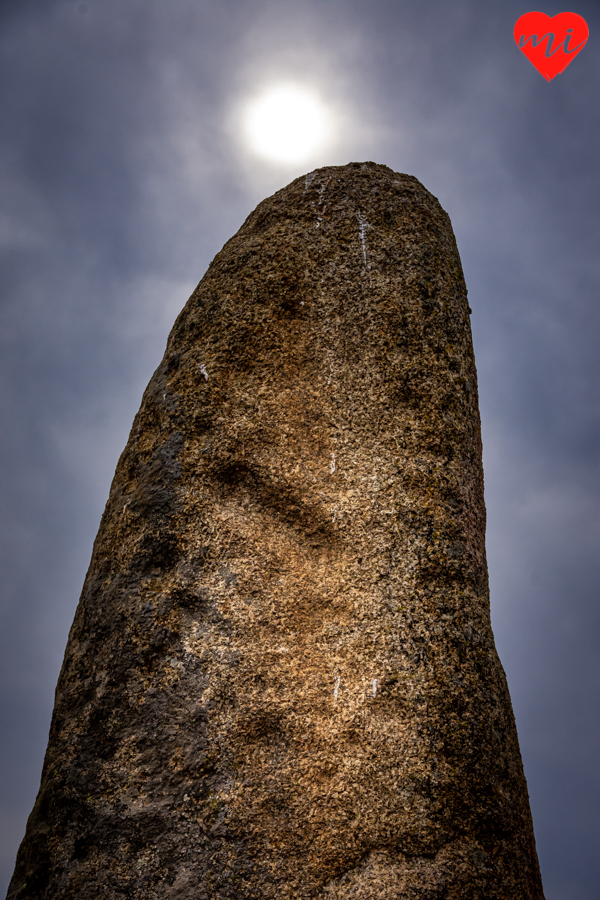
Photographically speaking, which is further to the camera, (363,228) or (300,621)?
(363,228)

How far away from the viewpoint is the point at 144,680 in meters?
2.96

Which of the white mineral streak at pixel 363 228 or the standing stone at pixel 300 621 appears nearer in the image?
the standing stone at pixel 300 621

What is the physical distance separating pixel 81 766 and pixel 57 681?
1.90 feet

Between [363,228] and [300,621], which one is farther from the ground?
[363,228]

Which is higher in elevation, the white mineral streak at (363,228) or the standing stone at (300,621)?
the white mineral streak at (363,228)

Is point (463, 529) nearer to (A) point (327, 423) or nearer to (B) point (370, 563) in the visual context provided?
(B) point (370, 563)

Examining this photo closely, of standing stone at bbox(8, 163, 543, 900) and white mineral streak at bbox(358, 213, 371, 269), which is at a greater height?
white mineral streak at bbox(358, 213, 371, 269)

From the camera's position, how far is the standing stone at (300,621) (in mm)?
2709

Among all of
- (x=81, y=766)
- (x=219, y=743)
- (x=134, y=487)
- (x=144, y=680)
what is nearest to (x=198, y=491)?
(x=134, y=487)

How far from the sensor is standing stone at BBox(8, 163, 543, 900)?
8.89 feet

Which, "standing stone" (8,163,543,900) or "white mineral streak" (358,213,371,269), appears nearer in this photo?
"standing stone" (8,163,543,900)

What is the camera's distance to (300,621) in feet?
10.1

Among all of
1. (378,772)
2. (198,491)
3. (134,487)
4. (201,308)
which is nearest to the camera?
A: (378,772)

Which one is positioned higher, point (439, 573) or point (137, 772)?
point (439, 573)
